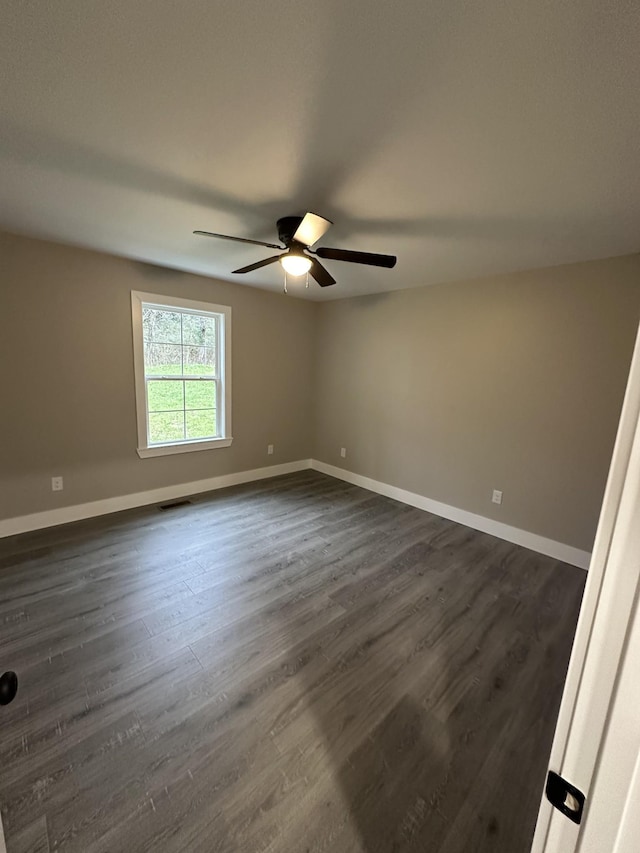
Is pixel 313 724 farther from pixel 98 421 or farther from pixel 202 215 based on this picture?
pixel 98 421

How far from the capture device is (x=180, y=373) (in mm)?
3748

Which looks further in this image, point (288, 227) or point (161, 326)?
point (161, 326)

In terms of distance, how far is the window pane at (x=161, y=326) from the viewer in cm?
348

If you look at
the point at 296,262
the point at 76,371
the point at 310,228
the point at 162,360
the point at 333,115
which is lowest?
the point at 76,371

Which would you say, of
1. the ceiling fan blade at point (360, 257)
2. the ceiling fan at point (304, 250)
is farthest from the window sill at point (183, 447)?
the ceiling fan blade at point (360, 257)

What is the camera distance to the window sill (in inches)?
140

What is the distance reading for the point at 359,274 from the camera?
3.28 m

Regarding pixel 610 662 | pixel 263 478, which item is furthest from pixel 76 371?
pixel 610 662

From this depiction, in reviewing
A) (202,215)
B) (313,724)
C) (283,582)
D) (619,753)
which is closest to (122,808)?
(313,724)

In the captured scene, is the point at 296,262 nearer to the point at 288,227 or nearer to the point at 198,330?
the point at 288,227

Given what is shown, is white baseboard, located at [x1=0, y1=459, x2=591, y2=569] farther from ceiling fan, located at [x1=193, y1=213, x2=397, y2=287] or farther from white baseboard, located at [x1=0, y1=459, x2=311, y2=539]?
ceiling fan, located at [x1=193, y1=213, x2=397, y2=287]

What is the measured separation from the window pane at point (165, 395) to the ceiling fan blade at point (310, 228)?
2.30 meters

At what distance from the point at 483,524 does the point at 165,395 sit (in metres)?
3.46

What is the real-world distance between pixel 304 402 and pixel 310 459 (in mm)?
869
